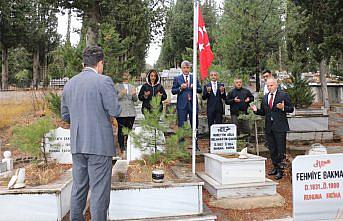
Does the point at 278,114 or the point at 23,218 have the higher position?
the point at 278,114

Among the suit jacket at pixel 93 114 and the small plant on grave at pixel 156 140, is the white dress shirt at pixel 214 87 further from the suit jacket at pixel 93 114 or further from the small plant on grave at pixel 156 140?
the suit jacket at pixel 93 114

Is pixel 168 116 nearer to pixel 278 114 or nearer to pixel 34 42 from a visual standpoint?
pixel 278 114

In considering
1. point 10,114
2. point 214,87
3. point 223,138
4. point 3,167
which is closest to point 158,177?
point 223,138

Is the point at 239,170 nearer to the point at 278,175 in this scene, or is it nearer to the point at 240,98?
the point at 278,175

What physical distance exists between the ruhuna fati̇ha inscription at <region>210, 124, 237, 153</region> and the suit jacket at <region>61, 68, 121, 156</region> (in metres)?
2.53

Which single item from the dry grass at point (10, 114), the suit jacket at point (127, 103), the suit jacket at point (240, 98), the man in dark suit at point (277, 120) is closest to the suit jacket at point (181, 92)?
the suit jacket at point (240, 98)

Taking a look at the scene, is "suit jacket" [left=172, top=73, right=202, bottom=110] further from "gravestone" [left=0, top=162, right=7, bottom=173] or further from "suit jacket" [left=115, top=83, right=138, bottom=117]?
"gravestone" [left=0, top=162, right=7, bottom=173]

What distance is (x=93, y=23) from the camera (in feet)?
42.3

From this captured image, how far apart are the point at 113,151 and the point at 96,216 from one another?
616 millimetres

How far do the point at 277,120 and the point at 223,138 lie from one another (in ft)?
2.85

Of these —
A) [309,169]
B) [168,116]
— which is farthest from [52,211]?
[309,169]

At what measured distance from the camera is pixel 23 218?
151 inches

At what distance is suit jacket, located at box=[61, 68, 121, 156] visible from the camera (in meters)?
3.31

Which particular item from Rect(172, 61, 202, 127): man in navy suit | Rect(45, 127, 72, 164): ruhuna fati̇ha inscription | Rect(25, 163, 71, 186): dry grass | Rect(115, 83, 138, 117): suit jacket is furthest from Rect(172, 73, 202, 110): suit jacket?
Rect(25, 163, 71, 186): dry grass
